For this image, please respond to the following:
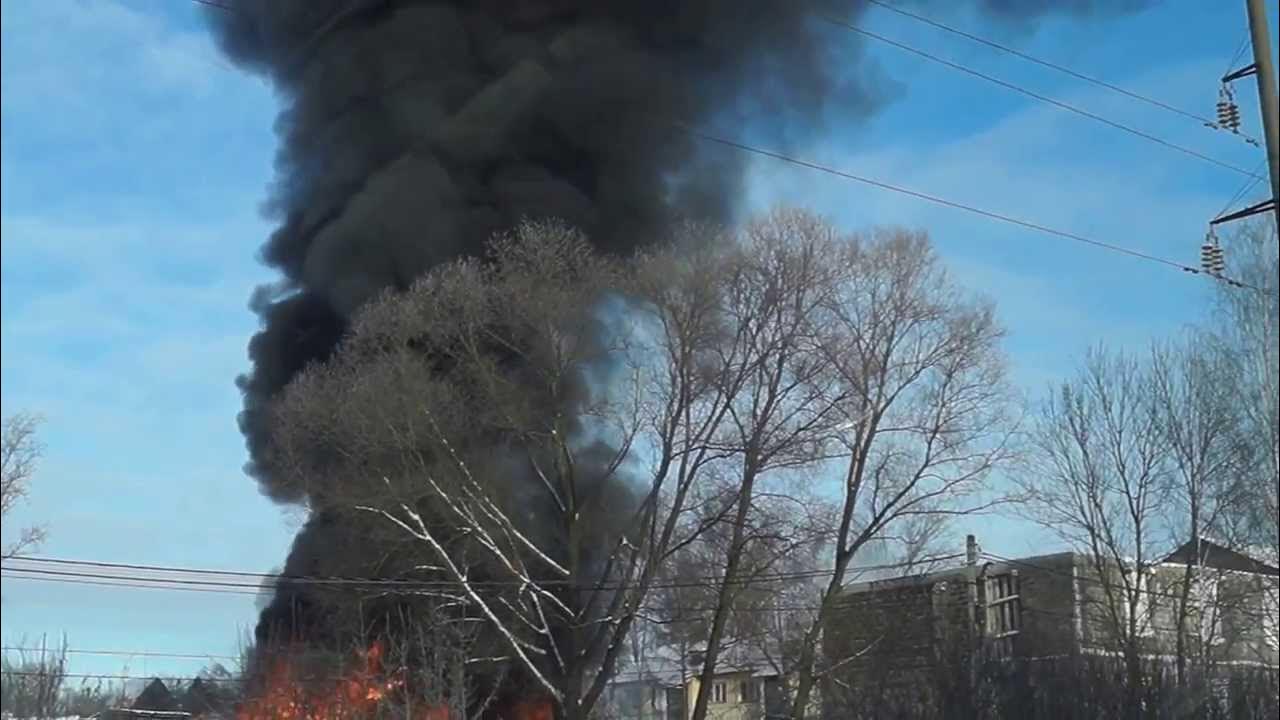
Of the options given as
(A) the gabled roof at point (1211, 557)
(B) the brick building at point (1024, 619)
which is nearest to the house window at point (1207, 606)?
(B) the brick building at point (1024, 619)

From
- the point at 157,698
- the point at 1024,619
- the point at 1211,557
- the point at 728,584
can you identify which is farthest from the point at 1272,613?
the point at 157,698

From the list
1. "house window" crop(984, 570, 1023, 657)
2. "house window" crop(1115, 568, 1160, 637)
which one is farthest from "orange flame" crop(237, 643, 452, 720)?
"house window" crop(1115, 568, 1160, 637)

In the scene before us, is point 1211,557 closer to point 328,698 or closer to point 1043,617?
point 1043,617

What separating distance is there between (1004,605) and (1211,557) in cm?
917

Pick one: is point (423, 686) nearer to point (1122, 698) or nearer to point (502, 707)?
point (502, 707)

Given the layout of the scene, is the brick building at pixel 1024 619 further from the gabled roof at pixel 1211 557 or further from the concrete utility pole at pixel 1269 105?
the concrete utility pole at pixel 1269 105

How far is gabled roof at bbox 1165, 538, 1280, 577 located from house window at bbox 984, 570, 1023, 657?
505 cm

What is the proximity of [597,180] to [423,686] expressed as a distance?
1421cm

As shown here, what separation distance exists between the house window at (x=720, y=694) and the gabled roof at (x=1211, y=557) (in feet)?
71.8

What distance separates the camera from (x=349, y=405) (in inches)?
1134

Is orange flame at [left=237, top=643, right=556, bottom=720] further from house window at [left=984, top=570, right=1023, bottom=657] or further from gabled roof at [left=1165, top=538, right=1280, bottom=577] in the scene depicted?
gabled roof at [left=1165, top=538, right=1280, bottom=577]

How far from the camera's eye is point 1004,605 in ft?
133

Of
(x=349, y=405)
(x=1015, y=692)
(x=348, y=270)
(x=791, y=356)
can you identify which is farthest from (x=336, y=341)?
(x=1015, y=692)

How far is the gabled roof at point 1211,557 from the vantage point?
28609 millimetres
